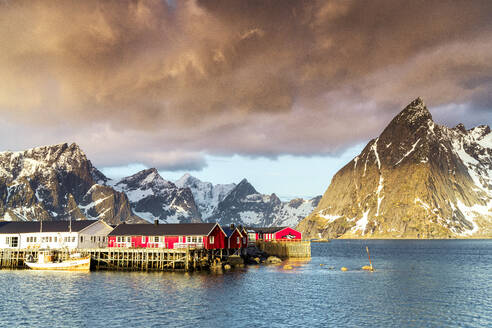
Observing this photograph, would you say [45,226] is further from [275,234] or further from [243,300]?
[275,234]

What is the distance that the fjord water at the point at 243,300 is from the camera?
49531mm

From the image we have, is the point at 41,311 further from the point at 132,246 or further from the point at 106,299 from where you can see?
the point at 132,246

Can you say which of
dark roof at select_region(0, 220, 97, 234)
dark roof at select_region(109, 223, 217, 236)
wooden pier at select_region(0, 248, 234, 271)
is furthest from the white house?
dark roof at select_region(109, 223, 217, 236)

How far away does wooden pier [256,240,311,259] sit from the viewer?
142 m

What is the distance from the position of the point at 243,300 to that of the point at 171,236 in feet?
144

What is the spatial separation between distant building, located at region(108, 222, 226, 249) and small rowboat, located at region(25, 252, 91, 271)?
34.5 feet

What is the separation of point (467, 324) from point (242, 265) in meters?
63.9

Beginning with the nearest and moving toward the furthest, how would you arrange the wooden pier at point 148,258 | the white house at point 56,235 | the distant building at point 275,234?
the wooden pier at point 148,258
the white house at point 56,235
the distant building at point 275,234

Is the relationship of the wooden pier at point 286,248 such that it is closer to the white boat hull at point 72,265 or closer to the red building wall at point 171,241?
the red building wall at point 171,241

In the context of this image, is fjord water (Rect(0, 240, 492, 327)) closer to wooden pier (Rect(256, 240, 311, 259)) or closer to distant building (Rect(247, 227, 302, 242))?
wooden pier (Rect(256, 240, 311, 259))

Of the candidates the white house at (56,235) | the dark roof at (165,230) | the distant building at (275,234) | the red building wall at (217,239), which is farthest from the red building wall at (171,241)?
the distant building at (275,234)

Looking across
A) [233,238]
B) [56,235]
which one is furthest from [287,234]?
[56,235]

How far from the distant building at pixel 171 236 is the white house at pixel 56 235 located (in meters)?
6.12

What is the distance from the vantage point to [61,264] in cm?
9775
